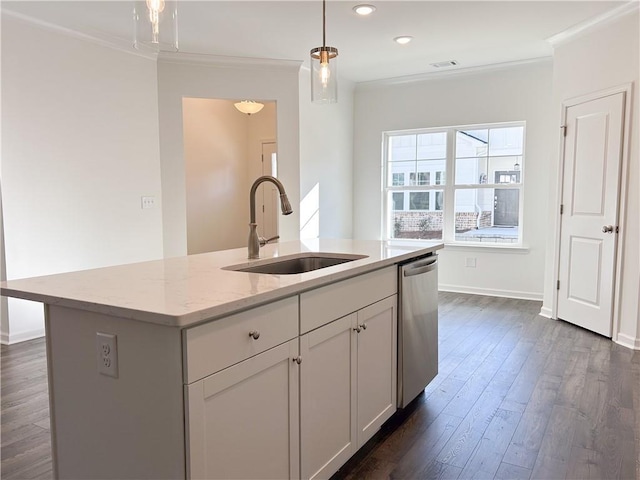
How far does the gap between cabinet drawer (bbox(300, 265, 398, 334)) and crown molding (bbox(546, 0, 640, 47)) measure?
9.97ft

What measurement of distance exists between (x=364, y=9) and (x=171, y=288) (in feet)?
9.96

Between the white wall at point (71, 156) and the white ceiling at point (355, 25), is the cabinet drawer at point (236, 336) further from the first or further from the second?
the white wall at point (71, 156)

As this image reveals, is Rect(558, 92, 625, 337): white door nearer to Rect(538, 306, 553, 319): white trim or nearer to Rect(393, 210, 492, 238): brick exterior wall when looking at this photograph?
Rect(538, 306, 553, 319): white trim

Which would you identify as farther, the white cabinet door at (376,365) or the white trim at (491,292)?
the white trim at (491,292)

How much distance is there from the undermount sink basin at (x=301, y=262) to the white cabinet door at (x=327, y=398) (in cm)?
51

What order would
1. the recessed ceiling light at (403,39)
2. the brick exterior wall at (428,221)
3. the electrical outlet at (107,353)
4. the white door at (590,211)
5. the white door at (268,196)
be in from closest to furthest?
1. the electrical outlet at (107,353)
2. the white door at (590,211)
3. the recessed ceiling light at (403,39)
4. the brick exterior wall at (428,221)
5. the white door at (268,196)

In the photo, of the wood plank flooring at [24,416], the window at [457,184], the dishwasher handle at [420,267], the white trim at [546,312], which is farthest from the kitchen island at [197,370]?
the window at [457,184]

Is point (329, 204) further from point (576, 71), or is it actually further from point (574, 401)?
point (574, 401)

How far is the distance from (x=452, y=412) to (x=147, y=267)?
5.81ft

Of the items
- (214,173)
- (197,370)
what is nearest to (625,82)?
(197,370)

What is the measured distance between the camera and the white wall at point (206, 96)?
486 cm

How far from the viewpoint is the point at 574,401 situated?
2701 millimetres

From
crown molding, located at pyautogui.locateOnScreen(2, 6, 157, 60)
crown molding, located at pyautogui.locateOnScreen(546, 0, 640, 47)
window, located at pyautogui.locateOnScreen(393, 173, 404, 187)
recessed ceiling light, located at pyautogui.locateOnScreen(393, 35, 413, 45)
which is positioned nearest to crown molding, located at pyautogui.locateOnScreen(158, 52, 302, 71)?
crown molding, located at pyautogui.locateOnScreen(2, 6, 157, 60)

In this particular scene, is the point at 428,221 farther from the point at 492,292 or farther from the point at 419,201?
the point at 492,292
